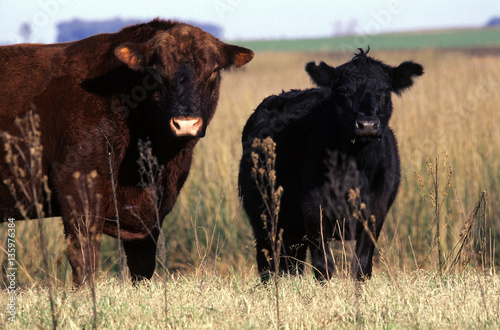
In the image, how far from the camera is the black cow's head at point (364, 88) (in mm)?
4406

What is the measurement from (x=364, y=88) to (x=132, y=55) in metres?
1.80

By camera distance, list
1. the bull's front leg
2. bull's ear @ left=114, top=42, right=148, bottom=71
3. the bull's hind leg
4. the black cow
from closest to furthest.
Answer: the bull's front leg < bull's ear @ left=114, top=42, right=148, bottom=71 < the black cow < the bull's hind leg

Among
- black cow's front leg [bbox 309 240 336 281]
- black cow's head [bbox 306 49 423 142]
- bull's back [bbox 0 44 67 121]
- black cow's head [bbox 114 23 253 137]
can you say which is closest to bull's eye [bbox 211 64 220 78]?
black cow's head [bbox 114 23 253 137]

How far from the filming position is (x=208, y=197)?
7.62m

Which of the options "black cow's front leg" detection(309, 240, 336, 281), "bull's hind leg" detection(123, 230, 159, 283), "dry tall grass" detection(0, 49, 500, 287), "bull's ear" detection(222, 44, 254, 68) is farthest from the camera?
"dry tall grass" detection(0, 49, 500, 287)

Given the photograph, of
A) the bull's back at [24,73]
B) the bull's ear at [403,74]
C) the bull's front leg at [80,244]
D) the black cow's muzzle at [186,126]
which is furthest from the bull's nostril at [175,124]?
the bull's ear at [403,74]

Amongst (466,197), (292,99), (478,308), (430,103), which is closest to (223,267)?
(292,99)

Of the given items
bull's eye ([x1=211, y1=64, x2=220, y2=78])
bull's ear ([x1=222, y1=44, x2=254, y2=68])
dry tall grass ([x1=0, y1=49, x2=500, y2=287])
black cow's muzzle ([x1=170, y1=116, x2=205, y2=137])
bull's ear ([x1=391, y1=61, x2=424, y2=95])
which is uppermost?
bull's ear ([x1=222, y1=44, x2=254, y2=68])

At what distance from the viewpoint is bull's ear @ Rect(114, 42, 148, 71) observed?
434cm

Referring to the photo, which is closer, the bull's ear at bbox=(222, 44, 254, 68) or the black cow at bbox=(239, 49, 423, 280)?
the black cow at bbox=(239, 49, 423, 280)

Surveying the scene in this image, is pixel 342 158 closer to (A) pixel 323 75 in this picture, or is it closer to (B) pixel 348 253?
(A) pixel 323 75

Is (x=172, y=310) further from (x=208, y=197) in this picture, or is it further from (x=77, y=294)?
(x=208, y=197)

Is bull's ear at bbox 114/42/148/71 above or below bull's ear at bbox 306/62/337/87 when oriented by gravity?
above

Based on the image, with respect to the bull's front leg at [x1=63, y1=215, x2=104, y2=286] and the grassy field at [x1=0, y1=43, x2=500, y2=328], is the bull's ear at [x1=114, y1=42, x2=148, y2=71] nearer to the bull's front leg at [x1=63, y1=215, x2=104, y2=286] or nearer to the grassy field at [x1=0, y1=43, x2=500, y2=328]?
the grassy field at [x1=0, y1=43, x2=500, y2=328]
